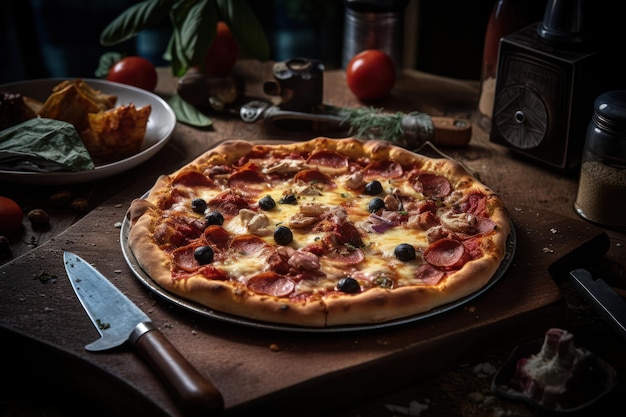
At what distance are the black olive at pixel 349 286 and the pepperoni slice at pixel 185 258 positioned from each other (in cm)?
66

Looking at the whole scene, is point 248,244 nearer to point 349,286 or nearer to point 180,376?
point 349,286

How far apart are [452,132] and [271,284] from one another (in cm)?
216

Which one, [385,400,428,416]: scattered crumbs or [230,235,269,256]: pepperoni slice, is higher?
[230,235,269,256]: pepperoni slice

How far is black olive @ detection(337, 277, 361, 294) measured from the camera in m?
3.20

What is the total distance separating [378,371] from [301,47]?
615 centimetres

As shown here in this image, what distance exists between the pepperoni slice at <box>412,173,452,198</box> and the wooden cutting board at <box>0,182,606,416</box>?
65 cm

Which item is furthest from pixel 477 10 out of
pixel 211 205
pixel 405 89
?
pixel 211 205

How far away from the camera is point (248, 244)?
3.55 meters

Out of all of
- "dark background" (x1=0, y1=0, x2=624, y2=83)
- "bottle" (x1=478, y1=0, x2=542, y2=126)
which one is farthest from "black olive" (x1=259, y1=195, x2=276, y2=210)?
"dark background" (x1=0, y1=0, x2=624, y2=83)

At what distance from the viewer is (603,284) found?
131 inches

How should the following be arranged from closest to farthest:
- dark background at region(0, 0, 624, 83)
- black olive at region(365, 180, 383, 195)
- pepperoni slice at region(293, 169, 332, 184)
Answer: black olive at region(365, 180, 383, 195) < pepperoni slice at region(293, 169, 332, 184) < dark background at region(0, 0, 624, 83)

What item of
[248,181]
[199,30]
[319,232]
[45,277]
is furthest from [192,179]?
[199,30]

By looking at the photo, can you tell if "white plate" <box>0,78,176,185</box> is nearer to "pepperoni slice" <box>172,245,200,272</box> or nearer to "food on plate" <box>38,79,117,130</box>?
"food on plate" <box>38,79,117,130</box>

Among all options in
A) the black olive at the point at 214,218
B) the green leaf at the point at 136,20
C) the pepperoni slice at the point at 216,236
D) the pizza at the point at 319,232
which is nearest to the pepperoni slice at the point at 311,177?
the pizza at the point at 319,232
